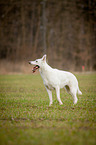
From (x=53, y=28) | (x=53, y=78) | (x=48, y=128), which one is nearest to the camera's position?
(x=48, y=128)

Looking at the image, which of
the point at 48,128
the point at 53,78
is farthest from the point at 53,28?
the point at 48,128

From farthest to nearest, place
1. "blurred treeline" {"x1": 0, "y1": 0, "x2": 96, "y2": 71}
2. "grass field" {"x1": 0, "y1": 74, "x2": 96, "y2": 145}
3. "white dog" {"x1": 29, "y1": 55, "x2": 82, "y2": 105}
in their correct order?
"blurred treeline" {"x1": 0, "y1": 0, "x2": 96, "y2": 71} → "white dog" {"x1": 29, "y1": 55, "x2": 82, "y2": 105} → "grass field" {"x1": 0, "y1": 74, "x2": 96, "y2": 145}

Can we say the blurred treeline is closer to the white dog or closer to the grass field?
the white dog

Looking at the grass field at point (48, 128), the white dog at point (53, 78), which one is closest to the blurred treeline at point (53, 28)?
the white dog at point (53, 78)

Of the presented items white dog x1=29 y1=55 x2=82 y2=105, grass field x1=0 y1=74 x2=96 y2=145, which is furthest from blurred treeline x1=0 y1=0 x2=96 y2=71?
grass field x1=0 y1=74 x2=96 y2=145

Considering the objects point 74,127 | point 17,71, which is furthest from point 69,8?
point 74,127

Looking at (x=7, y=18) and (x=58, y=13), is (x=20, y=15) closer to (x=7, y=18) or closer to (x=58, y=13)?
(x=7, y=18)

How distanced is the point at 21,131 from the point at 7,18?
4158 centimetres

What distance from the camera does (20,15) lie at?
44562 mm

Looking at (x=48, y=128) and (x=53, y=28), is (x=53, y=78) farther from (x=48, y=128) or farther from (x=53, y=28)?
(x=53, y=28)

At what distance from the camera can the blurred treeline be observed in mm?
41156

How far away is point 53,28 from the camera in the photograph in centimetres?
4359

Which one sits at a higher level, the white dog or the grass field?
the white dog

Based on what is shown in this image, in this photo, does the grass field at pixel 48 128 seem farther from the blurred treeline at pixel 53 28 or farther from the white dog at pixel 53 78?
the blurred treeline at pixel 53 28
